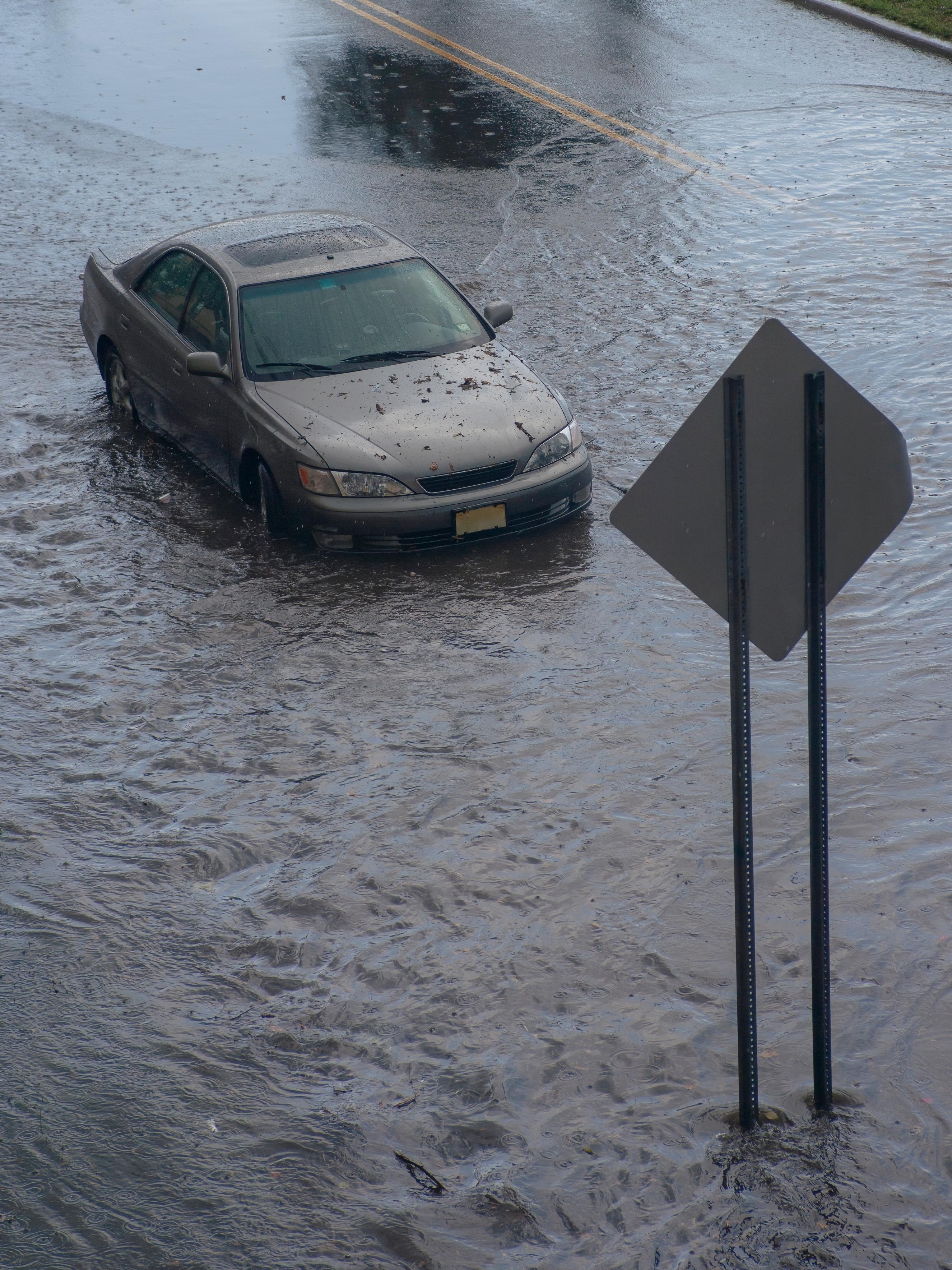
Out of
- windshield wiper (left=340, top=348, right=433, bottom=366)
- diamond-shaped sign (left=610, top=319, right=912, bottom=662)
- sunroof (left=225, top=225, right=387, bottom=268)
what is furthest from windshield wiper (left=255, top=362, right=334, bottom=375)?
diamond-shaped sign (left=610, top=319, right=912, bottom=662)

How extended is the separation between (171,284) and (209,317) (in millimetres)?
735

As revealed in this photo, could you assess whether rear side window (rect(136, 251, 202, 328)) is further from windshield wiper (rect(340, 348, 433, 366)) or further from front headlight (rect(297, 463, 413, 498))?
front headlight (rect(297, 463, 413, 498))

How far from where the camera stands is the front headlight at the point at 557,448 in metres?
7.88

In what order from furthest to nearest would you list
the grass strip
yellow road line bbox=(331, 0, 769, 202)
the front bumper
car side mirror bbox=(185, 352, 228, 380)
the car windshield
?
1. the grass strip
2. yellow road line bbox=(331, 0, 769, 202)
3. the car windshield
4. car side mirror bbox=(185, 352, 228, 380)
5. the front bumper

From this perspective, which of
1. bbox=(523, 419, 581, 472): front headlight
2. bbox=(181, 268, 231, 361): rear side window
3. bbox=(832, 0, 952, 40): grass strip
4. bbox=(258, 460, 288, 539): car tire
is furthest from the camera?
bbox=(832, 0, 952, 40): grass strip

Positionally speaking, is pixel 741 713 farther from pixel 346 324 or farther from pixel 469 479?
pixel 346 324

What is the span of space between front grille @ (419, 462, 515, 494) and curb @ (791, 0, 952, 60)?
13798 millimetres

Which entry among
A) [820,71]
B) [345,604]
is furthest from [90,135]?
[345,604]

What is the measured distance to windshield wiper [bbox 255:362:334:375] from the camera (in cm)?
827

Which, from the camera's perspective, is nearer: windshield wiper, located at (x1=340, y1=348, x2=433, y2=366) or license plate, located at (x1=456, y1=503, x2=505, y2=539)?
license plate, located at (x1=456, y1=503, x2=505, y2=539)

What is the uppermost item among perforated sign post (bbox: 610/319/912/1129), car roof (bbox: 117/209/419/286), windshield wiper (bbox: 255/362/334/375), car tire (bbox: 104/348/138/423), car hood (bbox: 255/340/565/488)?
perforated sign post (bbox: 610/319/912/1129)

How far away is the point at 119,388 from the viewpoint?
1002cm

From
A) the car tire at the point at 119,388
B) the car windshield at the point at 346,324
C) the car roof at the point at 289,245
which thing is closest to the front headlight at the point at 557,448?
the car windshield at the point at 346,324

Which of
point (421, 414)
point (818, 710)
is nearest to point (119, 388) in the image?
point (421, 414)
